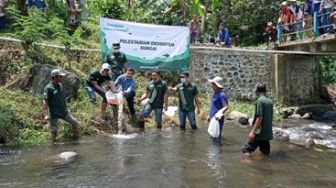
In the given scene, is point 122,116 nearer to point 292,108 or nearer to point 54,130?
point 54,130

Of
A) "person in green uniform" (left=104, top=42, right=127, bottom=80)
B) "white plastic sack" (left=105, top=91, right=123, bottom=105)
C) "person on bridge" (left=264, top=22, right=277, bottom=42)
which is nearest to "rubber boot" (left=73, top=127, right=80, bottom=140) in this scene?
"white plastic sack" (left=105, top=91, right=123, bottom=105)

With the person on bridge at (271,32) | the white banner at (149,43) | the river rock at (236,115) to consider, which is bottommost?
the river rock at (236,115)

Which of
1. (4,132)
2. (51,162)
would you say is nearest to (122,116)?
(4,132)

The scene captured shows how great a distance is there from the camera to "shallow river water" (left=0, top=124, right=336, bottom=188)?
7363mm

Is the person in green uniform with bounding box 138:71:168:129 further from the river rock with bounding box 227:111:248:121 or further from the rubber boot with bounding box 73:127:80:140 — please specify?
the river rock with bounding box 227:111:248:121

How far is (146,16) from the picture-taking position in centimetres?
2341

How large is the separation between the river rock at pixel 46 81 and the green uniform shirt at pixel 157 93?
2121mm

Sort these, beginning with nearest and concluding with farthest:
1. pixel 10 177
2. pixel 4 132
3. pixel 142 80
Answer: pixel 10 177 < pixel 4 132 < pixel 142 80

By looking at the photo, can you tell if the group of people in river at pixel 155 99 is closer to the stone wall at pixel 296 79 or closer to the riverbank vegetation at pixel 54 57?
the riverbank vegetation at pixel 54 57

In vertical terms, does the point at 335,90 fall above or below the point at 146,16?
below

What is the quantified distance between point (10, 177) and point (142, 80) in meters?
9.36

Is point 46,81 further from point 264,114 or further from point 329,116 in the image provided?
point 329,116

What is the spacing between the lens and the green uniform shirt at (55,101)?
1045 centimetres

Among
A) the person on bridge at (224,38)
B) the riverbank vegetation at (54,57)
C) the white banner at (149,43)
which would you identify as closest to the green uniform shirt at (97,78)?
the riverbank vegetation at (54,57)
